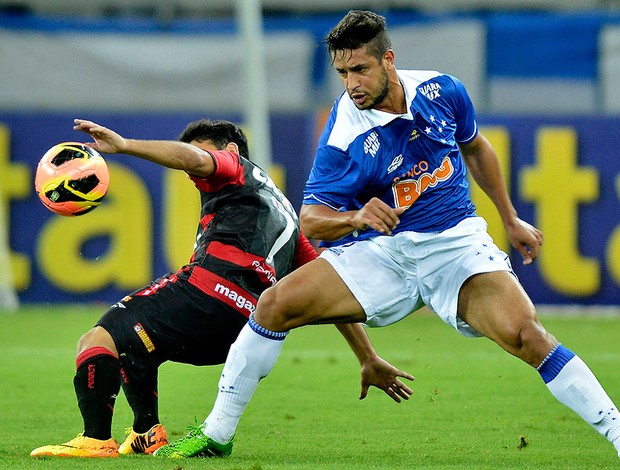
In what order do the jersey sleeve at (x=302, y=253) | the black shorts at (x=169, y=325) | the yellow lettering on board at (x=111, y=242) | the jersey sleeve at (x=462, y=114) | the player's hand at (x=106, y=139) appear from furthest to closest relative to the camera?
the yellow lettering on board at (x=111, y=242), the jersey sleeve at (x=302, y=253), the jersey sleeve at (x=462, y=114), the black shorts at (x=169, y=325), the player's hand at (x=106, y=139)

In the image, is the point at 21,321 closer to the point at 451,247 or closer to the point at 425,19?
the point at 425,19

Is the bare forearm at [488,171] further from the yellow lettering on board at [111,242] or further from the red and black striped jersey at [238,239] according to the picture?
the yellow lettering on board at [111,242]

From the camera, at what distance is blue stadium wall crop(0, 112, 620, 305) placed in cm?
1551

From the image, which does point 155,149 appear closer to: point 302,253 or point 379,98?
point 379,98

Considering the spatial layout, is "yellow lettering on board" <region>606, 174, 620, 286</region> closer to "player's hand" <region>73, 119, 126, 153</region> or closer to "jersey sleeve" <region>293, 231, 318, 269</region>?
"jersey sleeve" <region>293, 231, 318, 269</region>

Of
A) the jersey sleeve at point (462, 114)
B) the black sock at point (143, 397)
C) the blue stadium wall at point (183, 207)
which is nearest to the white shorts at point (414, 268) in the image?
the jersey sleeve at point (462, 114)

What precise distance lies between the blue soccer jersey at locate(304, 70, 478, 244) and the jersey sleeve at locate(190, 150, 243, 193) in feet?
1.32

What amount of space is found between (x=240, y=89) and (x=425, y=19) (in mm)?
2650

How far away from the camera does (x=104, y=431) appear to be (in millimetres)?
6234

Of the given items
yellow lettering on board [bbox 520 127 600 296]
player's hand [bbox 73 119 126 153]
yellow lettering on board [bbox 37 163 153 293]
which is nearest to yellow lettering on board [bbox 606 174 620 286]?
yellow lettering on board [bbox 520 127 600 296]

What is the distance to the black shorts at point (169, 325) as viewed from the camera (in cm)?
634

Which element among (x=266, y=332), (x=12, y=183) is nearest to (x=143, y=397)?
(x=266, y=332)

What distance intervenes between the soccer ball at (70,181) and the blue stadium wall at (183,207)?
9.72m

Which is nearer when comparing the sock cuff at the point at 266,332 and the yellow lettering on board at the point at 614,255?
the sock cuff at the point at 266,332
